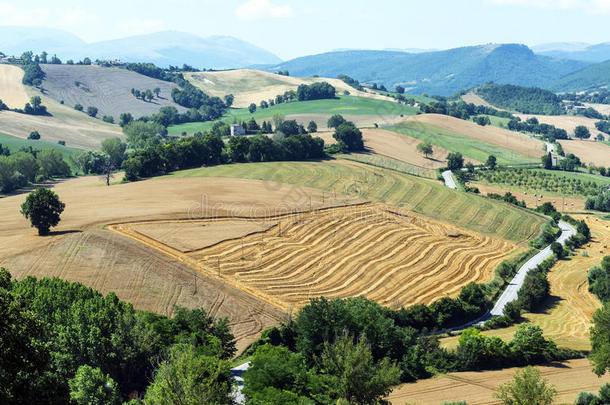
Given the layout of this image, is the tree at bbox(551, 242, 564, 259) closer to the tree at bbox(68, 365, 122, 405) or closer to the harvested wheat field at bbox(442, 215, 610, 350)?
the harvested wheat field at bbox(442, 215, 610, 350)

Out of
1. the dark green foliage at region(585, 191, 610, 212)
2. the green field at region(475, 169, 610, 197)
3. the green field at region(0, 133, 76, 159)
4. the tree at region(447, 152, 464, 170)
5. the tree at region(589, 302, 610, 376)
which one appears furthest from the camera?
the green field at region(0, 133, 76, 159)

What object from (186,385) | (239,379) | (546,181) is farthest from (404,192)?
(186,385)

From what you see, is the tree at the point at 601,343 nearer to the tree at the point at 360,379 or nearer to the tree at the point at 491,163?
the tree at the point at 360,379

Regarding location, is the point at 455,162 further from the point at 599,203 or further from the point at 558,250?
the point at 558,250


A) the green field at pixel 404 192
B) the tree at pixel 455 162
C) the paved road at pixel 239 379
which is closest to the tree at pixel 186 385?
the paved road at pixel 239 379

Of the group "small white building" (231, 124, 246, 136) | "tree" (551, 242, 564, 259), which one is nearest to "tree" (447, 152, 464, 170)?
"tree" (551, 242, 564, 259)
